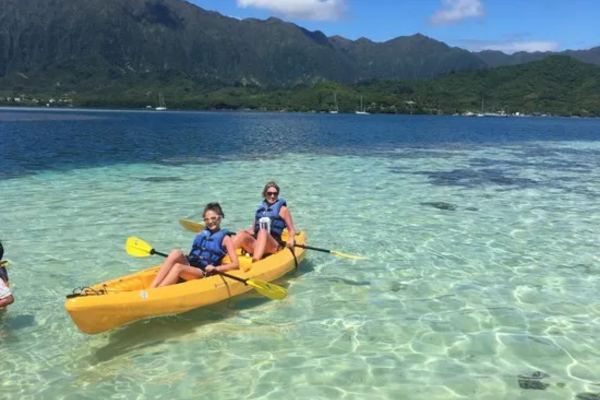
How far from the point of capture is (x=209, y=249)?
9398 mm

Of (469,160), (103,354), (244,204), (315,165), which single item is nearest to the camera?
(103,354)

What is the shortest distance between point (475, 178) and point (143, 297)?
75.0 feet

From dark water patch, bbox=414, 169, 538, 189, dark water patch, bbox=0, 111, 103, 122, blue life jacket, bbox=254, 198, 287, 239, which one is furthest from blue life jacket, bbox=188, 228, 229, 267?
dark water patch, bbox=0, 111, 103, 122

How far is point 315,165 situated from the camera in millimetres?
33344

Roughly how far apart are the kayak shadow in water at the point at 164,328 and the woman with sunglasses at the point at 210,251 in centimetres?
64

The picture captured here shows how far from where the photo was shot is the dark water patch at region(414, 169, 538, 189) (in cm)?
2548

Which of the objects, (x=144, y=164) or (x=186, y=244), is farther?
(x=144, y=164)

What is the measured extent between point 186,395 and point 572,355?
18.1 feet

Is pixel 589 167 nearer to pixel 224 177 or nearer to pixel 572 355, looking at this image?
pixel 224 177

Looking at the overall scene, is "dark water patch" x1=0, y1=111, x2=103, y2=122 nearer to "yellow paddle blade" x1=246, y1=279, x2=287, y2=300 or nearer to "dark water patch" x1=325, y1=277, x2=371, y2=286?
"dark water patch" x1=325, y1=277, x2=371, y2=286

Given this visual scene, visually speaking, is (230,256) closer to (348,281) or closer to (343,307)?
(343,307)

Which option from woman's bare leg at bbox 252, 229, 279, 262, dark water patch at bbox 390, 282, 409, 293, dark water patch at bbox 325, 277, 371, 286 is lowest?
dark water patch at bbox 390, 282, 409, 293

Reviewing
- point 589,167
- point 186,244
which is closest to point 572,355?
point 186,244

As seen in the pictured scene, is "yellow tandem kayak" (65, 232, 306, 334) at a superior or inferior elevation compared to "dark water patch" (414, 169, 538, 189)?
superior
